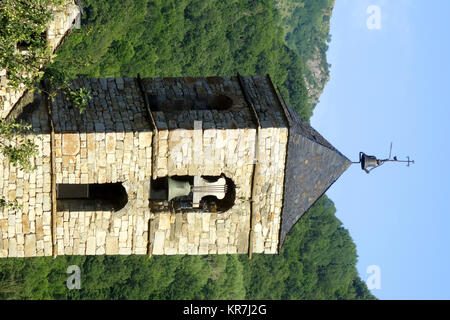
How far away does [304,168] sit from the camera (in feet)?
60.5

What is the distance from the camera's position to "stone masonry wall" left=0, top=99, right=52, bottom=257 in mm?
16703

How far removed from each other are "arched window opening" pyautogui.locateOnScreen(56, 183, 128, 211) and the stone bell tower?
23mm

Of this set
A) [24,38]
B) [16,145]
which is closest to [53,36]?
[24,38]

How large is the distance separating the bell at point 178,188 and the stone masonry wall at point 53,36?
3151mm

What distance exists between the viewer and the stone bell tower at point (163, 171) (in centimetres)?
1698

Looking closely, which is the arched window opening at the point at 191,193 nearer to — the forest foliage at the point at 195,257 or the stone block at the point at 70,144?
the stone block at the point at 70,144

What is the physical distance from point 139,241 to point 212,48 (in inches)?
1714

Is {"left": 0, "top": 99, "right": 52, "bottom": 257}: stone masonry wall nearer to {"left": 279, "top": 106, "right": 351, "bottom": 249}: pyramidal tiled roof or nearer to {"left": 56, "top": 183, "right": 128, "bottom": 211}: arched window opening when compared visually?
{"left": 56, "top": 183, "right": 128, "bottom": 211}: arched window opening

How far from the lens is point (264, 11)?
64.4m

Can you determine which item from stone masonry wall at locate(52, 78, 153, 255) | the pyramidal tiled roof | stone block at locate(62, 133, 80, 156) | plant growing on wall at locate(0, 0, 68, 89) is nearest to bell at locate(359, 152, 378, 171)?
the pyramidal tiled roof

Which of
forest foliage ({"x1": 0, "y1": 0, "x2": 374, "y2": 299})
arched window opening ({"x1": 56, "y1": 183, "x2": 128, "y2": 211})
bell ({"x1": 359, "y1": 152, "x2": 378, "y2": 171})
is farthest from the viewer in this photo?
forest foliage ({"x1": 0, "y1": 0, "x2": 374, "y2": 299})

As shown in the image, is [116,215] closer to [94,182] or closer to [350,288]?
[94,182]

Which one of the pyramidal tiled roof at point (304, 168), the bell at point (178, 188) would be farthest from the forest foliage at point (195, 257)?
the bell at point (178, 188)

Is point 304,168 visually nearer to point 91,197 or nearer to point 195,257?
point 91,197
